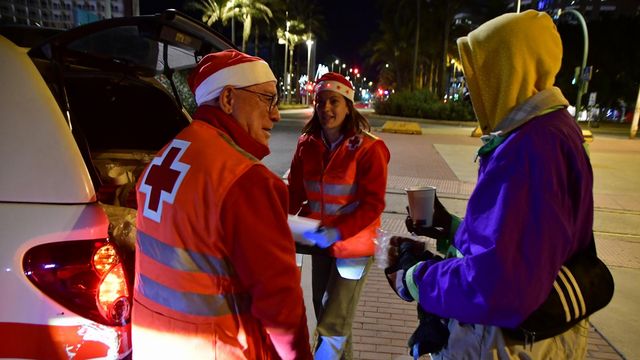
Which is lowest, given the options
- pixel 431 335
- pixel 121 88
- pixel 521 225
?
pixel 431 335

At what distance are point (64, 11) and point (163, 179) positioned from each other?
31.7 ft

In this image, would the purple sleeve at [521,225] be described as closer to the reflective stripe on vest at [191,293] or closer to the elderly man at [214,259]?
the elderly man at [214,259]

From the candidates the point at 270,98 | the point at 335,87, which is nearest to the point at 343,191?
the point at 335,87

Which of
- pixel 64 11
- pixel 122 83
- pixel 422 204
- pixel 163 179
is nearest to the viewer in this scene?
pixel 163 179

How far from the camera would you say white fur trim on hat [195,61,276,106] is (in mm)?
1548

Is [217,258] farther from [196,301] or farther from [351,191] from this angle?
[351,191]

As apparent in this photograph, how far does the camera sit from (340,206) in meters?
2.70

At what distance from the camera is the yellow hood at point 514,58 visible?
1472 mm

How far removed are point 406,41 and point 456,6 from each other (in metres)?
10.4

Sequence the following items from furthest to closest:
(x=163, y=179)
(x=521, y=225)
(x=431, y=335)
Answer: (x=431, y=335)
(x=163, y=179)
(x=521, y=225)

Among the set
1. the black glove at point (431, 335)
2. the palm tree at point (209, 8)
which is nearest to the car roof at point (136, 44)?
the black glove at point (431, 335)

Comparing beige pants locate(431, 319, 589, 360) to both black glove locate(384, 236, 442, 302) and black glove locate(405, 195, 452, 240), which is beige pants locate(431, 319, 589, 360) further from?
black glove locate(405, 195, 452, 240)

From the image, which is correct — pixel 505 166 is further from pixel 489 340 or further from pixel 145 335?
pixel 145 335

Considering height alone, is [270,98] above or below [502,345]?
above
